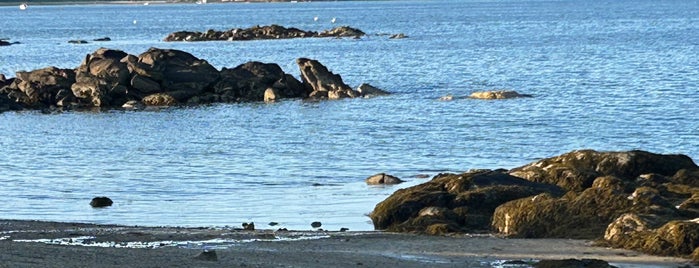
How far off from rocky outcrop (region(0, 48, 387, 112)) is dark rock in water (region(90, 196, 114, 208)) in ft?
93.9

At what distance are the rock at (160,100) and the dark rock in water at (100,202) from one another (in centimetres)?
2928

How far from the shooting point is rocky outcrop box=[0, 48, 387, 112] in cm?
5706

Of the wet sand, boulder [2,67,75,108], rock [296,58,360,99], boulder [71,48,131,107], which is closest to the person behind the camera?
the wet sand

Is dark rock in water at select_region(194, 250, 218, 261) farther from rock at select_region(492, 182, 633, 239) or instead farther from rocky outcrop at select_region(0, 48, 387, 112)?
rocky outcrop at select_region(0, 48, 387, 112)

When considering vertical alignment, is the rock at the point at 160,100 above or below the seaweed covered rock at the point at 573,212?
below

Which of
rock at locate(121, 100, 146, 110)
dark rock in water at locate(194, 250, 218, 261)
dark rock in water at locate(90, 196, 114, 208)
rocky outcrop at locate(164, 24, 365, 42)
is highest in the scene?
rocky outcrop at locate(164, 24, 365, 42)

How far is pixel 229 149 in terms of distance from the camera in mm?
39406

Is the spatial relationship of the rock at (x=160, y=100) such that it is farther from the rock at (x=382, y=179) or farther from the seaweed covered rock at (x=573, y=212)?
the seaweed covered rock at (x=573, y=212)

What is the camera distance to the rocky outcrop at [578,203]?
19.7m

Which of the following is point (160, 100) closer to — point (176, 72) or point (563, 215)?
point (176, 72)

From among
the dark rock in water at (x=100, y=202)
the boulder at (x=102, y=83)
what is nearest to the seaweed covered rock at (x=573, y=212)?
the dark rock in water at (x=100, y=202)

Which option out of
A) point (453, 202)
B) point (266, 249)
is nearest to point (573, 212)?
point (453, 202)

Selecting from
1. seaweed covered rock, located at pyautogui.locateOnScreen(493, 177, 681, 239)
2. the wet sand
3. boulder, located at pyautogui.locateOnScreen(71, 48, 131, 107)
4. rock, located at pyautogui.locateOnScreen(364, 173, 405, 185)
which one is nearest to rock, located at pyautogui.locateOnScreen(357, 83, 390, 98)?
boulder, located at pyautogui.locateOnScreen(71, 48, 131, 107)

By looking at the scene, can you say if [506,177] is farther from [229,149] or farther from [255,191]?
[229,149]
